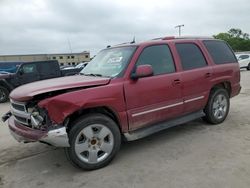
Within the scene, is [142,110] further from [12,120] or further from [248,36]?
[248,36]

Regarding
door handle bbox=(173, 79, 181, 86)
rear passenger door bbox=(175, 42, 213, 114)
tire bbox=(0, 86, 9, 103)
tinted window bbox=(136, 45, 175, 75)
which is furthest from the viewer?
tire bbox=(0, 86, 9, 103)

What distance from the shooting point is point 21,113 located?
4.23m

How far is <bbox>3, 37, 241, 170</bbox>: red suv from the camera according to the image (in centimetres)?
396

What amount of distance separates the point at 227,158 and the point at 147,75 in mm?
1763

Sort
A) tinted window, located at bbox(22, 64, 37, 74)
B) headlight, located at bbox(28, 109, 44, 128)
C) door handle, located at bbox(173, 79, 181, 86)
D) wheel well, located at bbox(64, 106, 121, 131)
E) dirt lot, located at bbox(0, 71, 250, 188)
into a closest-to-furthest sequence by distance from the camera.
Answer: dirt lot, located at bbox(0, 71, 250, 188), headlight, located at bbox(28, 109, 44, 128), wheel well, located at bbox(64, 106, 121, 131), door handle, located at bbox(173, 79, 181, 86), tinted window, located at bbox(22, 64, 37, 74)

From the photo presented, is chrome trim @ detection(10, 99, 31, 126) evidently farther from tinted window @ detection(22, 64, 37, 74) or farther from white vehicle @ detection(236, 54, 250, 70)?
white vehicle @ detection(236, 54, 250, 70)

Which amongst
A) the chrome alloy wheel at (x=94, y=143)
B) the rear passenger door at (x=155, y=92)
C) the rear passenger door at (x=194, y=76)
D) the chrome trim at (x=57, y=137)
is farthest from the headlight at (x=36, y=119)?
the rear passenger door at (x=194, y=76)

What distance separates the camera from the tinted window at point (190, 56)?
5441 mm

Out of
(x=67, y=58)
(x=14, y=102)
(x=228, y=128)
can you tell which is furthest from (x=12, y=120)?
(x=67, y=58)

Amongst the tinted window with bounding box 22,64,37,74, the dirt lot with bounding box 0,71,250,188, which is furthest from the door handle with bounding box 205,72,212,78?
the tinted window with bounding box 22,64,37,74

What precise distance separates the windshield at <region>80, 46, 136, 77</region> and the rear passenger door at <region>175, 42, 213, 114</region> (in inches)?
43.9

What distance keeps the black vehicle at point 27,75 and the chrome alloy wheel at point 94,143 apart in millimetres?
9102

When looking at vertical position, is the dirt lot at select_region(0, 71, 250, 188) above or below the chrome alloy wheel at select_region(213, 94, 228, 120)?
below

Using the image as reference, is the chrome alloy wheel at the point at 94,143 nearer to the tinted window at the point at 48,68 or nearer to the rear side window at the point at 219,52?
the rear side window at the point at 219,52
